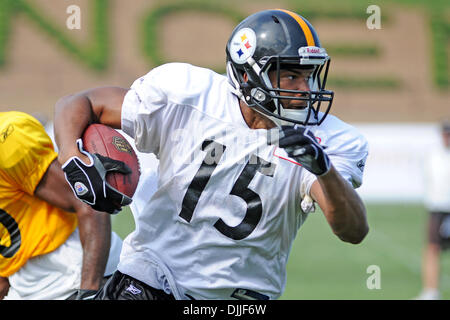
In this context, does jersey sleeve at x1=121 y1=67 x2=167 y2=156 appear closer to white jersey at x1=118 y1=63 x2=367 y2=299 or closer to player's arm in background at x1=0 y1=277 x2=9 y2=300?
white jersey at x1=118 y1=63 x2=367 y2=299

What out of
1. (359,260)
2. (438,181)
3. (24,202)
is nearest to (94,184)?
(24,202)

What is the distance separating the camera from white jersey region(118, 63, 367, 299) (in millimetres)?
2936

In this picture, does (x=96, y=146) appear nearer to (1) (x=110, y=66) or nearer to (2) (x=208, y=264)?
(2) (x=208, y=264)

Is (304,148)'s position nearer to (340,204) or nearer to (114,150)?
(340,204)

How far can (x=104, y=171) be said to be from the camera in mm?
2871

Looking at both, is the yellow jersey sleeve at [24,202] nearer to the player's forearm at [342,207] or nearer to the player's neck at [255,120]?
the player's neck at [255,120]

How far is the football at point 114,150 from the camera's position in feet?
9.57

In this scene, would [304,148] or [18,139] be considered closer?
[304,148]

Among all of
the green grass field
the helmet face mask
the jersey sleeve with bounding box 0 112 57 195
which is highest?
the helmet face mask

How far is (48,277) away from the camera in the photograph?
3500mm

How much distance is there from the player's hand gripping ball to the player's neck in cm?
49

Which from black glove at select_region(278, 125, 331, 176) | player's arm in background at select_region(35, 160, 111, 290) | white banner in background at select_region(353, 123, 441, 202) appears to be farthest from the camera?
white banner in background at select_region(353, 123, 441, 202)

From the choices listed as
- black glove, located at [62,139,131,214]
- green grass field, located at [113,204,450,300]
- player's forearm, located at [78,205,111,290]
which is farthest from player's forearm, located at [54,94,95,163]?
green grass field, located at [113,204,450,300]

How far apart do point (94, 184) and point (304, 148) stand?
84 centimetres
